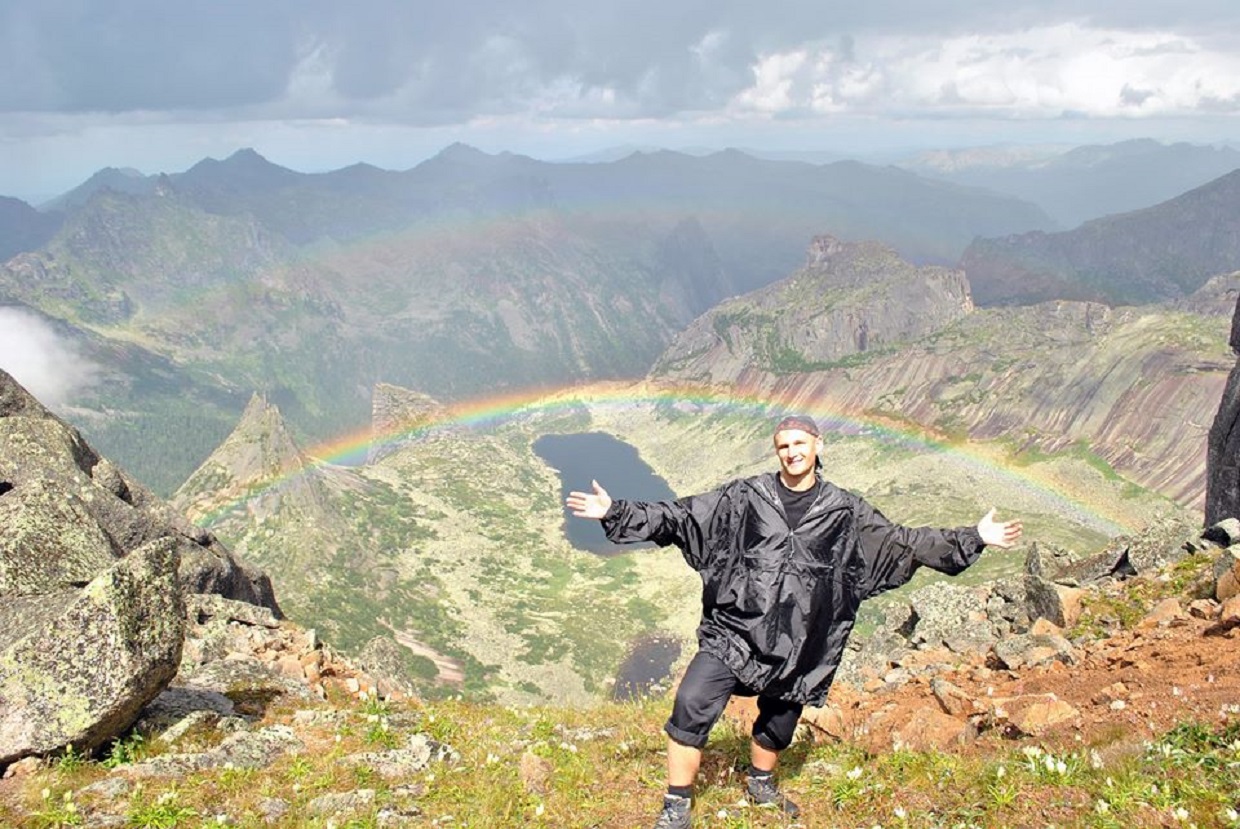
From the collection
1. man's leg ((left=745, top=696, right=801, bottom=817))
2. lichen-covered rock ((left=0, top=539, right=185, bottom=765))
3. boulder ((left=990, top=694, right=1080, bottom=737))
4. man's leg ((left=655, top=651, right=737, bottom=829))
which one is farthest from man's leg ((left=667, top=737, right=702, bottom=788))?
lichen-covered rock ((left=0, top=539, right=185, bottom=765))

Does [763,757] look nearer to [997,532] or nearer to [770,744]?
[770,744]

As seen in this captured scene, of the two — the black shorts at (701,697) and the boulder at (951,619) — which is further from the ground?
the black shorts at (701,697)

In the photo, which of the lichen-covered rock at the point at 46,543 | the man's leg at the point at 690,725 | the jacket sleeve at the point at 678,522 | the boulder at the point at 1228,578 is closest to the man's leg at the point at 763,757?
the man's leg at the point at 690,725

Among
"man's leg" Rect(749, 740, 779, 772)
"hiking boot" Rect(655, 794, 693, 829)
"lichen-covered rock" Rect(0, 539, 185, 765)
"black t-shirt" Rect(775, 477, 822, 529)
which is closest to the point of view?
"hiking boot" Rect(655, 794, 693, 829)

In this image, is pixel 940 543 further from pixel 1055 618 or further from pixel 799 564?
pixel 1055 618

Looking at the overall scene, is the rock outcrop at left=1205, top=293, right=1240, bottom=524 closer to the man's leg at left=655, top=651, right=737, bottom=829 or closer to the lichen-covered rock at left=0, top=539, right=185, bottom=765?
the man's leg at left=655, top=651, right=737, bottom=829

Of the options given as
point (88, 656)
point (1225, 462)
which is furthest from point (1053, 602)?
point (88, 656)

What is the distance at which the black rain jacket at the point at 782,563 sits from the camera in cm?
1020

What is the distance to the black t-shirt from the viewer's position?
10.3 meters

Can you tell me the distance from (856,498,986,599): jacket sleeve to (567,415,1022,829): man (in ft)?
0.05

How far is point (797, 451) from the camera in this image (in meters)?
10.2

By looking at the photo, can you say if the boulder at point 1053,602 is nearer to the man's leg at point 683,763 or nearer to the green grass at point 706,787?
the green grass at point 706,787

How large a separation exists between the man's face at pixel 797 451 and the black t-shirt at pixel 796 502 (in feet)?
0.82

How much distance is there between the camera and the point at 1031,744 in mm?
11594
